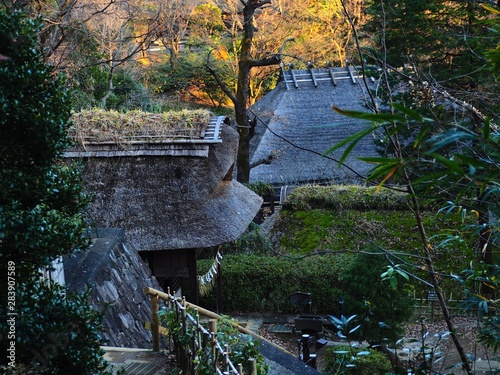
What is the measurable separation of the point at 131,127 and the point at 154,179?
92 centimetres

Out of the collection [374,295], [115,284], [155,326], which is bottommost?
[374,295]

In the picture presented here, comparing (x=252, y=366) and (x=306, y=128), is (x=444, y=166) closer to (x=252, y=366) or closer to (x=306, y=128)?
(x=252, y=366)

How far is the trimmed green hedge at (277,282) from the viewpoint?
11734 mm

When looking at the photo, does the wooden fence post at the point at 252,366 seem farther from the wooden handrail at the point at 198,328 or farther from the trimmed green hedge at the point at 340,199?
the trimmed green hedge at the point at 340,199

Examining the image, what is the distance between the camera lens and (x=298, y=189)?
1476cm

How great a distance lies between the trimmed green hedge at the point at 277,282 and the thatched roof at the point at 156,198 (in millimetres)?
1739

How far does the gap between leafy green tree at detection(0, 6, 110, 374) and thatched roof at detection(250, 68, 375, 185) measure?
12862 mm

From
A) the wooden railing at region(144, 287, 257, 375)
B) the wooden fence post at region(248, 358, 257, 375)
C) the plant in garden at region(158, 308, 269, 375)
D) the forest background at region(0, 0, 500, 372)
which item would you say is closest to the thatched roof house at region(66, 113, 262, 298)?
the forest background at region(0, 0, 500, 372)

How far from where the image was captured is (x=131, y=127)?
33.6 ft

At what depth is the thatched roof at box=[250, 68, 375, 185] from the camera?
703 inches

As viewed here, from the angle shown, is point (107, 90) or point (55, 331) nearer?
point (55, 331)

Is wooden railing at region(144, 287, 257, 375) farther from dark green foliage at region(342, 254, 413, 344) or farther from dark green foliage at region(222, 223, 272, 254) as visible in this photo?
dark green foliage at region(222, 223, 272, 254)

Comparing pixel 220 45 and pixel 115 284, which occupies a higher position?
pixel 220 45

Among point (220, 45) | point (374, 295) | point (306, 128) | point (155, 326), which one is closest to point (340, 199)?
point (306, 128)
